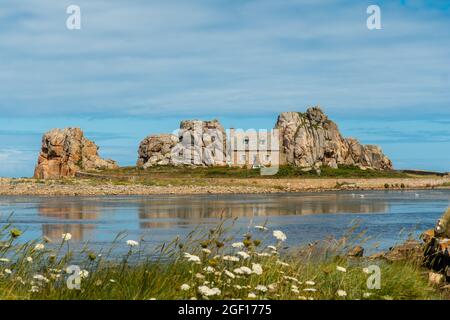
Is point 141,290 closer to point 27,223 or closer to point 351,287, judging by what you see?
point 351,287

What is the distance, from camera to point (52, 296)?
8.22 m

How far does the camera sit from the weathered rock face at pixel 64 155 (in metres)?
118

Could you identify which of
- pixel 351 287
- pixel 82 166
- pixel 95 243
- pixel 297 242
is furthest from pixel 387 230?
pixel 82 166

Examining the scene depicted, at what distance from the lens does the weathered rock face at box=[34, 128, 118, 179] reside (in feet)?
388

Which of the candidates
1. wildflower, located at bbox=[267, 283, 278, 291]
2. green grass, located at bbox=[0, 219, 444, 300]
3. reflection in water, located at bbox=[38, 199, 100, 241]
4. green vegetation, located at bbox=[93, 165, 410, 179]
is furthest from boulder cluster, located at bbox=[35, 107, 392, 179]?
wildflower, located at bbox=[267, 283, 278, 291]

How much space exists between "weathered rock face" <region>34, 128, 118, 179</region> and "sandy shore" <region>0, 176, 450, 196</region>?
29.0m

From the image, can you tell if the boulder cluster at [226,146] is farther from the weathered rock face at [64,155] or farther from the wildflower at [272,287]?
the wildflower at [272,287]

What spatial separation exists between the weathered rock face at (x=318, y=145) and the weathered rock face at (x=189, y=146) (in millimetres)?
13649

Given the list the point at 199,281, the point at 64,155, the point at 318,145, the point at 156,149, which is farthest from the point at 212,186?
the point at 199,281

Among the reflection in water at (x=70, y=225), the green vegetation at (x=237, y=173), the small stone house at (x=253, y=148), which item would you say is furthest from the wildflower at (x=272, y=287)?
the small stone house at (x=253, y=148)

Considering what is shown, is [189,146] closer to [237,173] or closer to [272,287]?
[237,173]

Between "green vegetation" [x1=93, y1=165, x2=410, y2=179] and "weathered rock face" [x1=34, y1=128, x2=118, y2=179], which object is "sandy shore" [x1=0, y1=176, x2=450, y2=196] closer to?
"green vegetation" [x1=93, y1=165, x2=410, y2=179]
